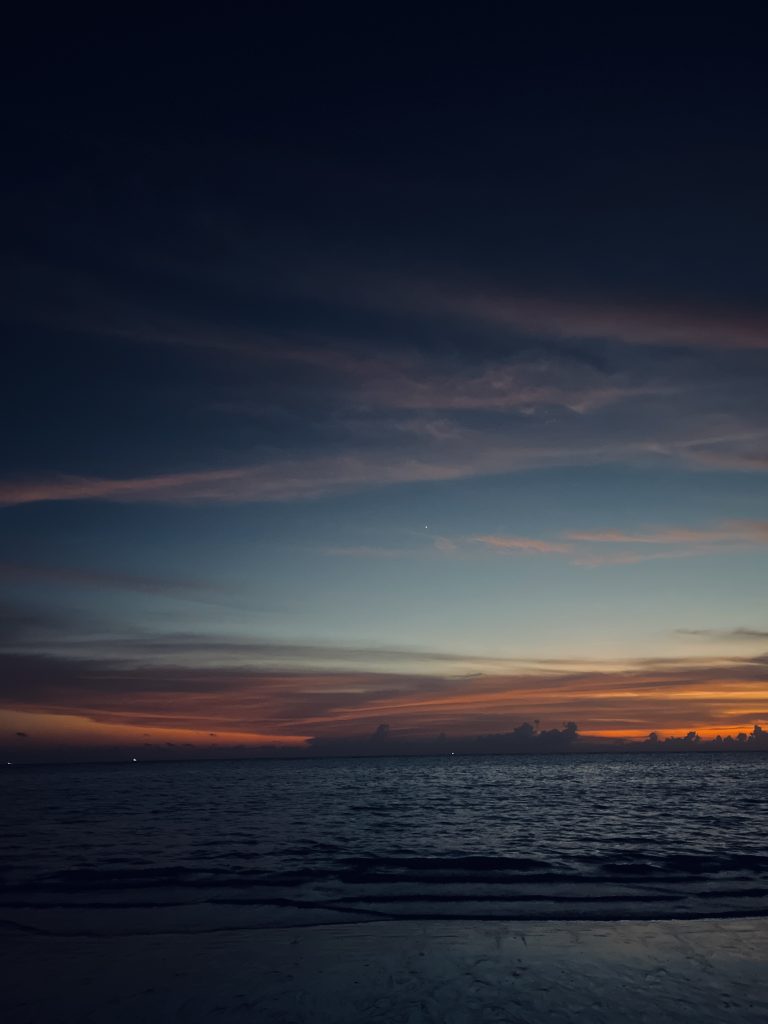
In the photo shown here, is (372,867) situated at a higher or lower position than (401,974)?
lower

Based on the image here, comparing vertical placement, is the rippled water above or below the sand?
below

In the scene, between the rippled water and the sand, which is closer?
the sand

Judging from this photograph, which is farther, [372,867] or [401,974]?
[372,867]

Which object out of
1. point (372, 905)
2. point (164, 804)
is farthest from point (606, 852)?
point (164, 804)

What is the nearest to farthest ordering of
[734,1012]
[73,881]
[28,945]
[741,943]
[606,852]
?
[734,1012]
[741,943]
[28,945]
[73,881]
[606,852]

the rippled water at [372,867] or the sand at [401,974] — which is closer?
the sand at [401,974]

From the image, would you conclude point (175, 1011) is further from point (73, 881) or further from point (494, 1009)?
point (73, 881)

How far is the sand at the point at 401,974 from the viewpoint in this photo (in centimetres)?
962

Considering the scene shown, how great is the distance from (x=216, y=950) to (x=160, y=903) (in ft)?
18.4

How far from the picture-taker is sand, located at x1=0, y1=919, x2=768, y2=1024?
962 centimetres

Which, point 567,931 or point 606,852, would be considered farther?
point 606,852

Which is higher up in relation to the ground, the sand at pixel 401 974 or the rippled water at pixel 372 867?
the sand at pixel 401 974

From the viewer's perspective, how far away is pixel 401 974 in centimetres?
1120

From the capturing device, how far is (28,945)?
13445 mm
